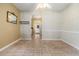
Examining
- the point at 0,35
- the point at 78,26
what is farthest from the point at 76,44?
the point at 0,35

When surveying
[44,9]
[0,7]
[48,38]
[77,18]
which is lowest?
[48,38]

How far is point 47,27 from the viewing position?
8117 millimetres

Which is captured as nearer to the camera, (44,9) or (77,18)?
(77,18)

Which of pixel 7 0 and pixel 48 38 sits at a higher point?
pixel 7 0

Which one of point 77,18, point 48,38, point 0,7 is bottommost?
point 48,38

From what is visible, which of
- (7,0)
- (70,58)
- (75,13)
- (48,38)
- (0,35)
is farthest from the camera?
(48,38)

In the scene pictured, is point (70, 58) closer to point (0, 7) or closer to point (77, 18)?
point (77, 18)

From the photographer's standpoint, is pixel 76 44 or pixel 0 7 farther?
pixel 76 44

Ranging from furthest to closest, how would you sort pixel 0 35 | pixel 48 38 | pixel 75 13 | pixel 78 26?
pixel 48 38 → pixel 75 13 → pixel 78 26 → pixel 0 35

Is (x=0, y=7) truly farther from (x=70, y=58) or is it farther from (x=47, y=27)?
(x=47, y=27)

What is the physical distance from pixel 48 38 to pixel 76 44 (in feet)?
11.4

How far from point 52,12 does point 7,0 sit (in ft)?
19.7

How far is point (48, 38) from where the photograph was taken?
7.95m

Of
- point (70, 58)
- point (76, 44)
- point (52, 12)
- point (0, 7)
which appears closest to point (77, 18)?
point (76, 44)
